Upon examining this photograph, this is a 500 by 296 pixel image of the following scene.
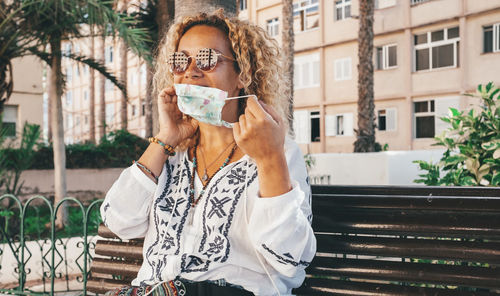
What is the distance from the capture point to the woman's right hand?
7.19 feet

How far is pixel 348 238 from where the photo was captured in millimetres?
2164

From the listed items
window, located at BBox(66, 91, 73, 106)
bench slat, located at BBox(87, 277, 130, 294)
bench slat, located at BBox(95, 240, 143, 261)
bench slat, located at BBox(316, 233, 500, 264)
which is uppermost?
window, located at BBox(66, 91, 73, 106)

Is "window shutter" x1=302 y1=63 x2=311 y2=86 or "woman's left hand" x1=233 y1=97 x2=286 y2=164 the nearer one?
"woman's left hand" x1=233 y1=97 x2=286 y2=164

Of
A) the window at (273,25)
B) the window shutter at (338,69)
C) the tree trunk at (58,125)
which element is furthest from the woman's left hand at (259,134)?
the window at (273,25)

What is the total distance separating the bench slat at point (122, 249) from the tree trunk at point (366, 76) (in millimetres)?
13449

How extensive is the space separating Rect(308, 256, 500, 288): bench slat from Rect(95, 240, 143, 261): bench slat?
2.99ft

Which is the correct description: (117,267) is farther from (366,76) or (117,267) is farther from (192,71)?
(366,76)

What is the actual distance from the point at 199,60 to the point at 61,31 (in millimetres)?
7845

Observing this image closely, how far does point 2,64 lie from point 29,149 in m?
1.55

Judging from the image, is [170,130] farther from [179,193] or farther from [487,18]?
[487,18]

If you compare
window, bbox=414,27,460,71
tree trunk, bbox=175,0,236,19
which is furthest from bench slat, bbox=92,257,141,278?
window, bbox=414,27,460,71

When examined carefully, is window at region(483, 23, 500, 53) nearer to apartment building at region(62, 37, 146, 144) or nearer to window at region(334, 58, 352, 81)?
window at region(334, 58, 352, 81)

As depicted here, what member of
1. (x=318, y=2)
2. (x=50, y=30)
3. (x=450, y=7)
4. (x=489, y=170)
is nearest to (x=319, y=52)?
(x=318, y=2)

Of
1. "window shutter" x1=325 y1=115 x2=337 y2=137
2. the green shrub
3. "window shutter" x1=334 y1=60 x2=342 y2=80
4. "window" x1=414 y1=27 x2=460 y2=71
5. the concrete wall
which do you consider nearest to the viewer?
the green shrub
